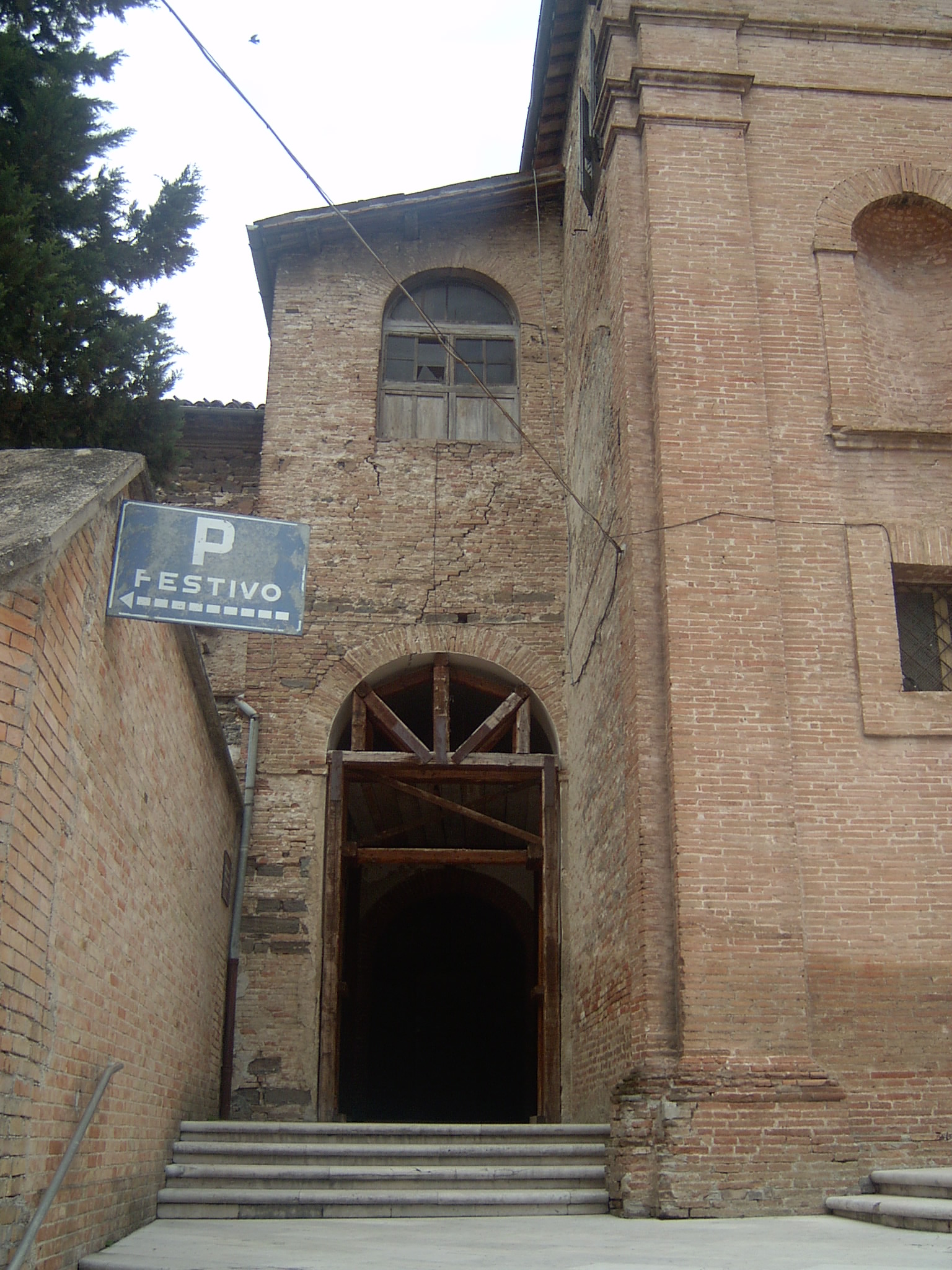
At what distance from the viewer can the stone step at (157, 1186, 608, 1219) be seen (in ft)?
23.6

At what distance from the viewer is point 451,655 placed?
11.7 metres

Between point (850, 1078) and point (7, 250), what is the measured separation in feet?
25.1

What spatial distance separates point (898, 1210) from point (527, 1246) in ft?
6.27

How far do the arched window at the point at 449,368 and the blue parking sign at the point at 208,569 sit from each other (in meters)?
7.02

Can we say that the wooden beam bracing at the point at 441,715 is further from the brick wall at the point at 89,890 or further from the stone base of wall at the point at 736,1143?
the stone base of wall at the point at 736,1143

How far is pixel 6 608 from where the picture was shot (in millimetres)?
4359

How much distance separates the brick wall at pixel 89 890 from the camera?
4.36m

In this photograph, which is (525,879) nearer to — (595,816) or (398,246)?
(595,816)

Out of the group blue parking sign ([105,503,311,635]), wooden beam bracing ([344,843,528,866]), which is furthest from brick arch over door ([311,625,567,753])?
blue parking sign ([105,503,311,635])

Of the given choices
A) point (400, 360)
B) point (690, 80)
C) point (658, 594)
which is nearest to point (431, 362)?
point (400, 360)

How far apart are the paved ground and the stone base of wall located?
172 mm

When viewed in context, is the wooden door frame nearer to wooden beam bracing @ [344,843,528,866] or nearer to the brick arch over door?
wooden beam bracing @ [344,843,528,866]

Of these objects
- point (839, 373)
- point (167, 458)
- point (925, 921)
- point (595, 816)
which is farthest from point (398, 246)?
point (925, 921)

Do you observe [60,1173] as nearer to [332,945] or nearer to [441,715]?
[332,945]
